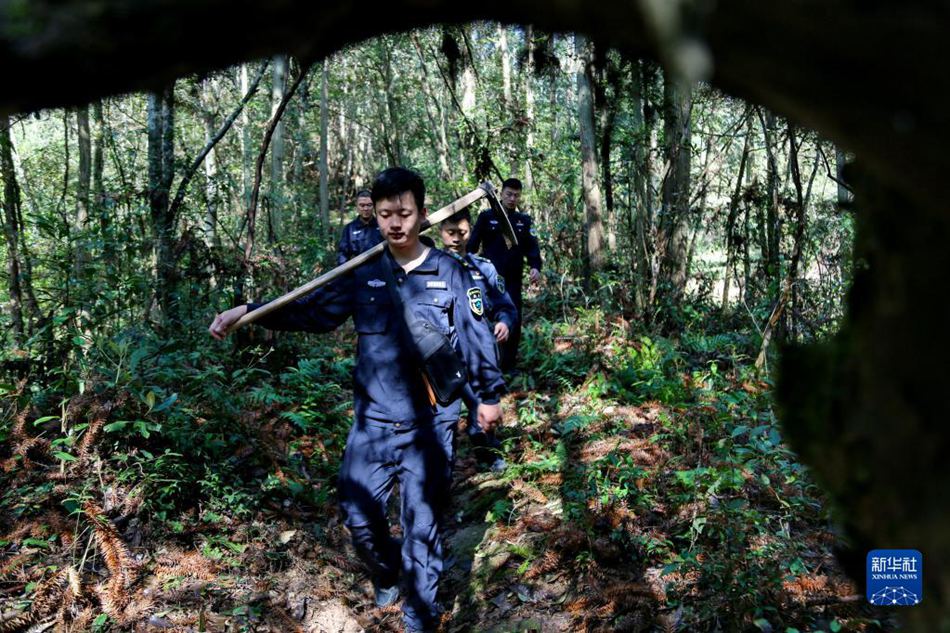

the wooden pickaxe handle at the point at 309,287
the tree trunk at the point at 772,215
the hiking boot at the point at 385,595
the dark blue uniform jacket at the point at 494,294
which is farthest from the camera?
the tree trunk at the point at 772,215

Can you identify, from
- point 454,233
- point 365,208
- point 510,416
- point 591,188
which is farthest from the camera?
point 591,188

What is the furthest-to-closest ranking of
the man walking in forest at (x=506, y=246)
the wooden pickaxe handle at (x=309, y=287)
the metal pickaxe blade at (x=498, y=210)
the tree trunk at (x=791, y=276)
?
the man walking in forest at (x=506, y=246), the tree trunk at (x=791, y=276), the metal pickaxe blade at (x=498, y=210), the wooden pickaxe handle at (x=309, y=287)

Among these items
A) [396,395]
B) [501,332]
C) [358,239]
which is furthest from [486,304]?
[358,239]

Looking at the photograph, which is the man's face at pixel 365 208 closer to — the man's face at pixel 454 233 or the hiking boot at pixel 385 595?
the man's face at pixel 454 233

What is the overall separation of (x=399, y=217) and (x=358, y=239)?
4556mm

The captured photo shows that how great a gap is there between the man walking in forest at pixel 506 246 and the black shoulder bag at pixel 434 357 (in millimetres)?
4341

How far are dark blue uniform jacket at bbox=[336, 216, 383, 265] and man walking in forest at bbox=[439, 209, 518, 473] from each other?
212cm

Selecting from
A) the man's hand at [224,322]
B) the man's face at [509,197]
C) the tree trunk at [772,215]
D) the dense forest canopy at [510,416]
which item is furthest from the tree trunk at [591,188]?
the man's hand at [224,322]

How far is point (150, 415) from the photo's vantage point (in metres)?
4.81

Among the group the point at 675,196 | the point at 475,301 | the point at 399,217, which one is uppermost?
the point at 675,196

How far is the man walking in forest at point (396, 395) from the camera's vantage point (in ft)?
12.5

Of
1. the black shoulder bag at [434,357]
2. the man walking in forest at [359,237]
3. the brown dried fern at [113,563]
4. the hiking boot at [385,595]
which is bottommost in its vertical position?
the hiking boot at [385,595]

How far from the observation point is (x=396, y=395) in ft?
12.7

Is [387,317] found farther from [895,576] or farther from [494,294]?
[895,576]
